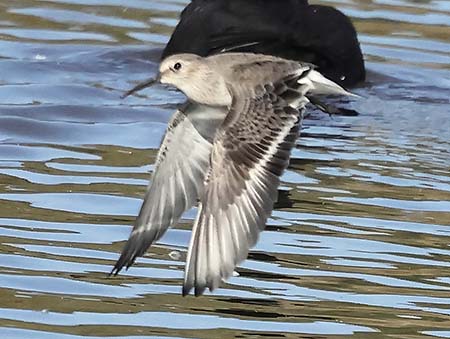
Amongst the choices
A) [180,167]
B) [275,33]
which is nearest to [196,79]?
[180,167]

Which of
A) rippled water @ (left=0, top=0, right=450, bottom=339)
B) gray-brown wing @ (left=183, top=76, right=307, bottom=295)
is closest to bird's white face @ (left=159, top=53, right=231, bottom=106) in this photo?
gray-brown wing @ (left=183, top=76, right=307, bottom=295)

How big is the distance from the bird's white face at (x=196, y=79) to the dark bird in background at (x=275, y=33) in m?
2.50

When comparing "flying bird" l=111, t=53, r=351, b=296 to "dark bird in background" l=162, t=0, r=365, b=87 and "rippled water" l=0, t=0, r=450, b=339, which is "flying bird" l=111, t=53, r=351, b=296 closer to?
"rippled water" l=0, t=0, r=450, b=339

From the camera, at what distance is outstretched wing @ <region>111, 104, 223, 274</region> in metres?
6.72

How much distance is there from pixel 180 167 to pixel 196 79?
1.20ft

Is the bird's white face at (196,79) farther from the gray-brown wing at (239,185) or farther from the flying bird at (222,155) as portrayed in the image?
the gray-brown wing at (239,185)

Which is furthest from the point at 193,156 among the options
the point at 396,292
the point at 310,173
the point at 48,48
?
the point at 48,48

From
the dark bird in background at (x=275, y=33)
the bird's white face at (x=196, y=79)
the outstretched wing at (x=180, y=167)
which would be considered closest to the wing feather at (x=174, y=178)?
the outstretched wing at (x=180, y=167)

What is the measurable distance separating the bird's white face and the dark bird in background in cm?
250

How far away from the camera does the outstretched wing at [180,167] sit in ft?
22.0

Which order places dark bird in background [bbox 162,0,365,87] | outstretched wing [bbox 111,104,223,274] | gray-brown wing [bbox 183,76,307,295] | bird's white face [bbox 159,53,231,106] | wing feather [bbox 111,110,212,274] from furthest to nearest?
dark bird in background [bbox 162,0,365,87] → bird's white face [bbox 159,53,231,106] → outstretched wing [bbox 111,104,223,274] → wing feather [bbox 111,110,212,274] → gray-brown wing [bbox 183,76,307,295]

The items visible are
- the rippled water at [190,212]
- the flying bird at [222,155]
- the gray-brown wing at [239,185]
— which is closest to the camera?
the gray-brown wing at [239,185]

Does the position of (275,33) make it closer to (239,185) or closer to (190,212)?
(190,212)

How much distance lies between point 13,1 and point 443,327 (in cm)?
672
